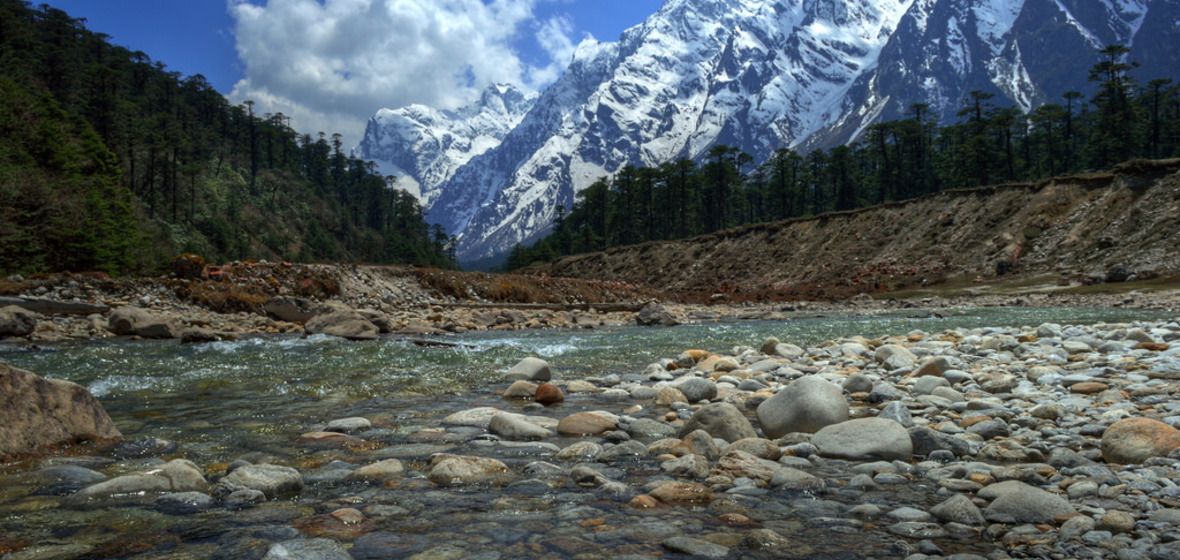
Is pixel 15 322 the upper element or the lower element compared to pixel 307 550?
upper

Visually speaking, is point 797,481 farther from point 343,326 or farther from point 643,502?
point 343,326

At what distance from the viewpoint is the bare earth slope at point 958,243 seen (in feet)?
108

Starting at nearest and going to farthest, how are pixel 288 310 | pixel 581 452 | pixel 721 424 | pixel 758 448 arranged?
pixel 758 448 → pixel 581 452 → pixel 721 424 → pixel 288 310

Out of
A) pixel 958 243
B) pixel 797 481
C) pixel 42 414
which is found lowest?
pixel 797 481

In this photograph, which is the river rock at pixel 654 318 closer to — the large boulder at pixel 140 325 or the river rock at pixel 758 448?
the large boulder at pixel 140 325

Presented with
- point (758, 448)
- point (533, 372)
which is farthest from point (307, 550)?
point (533, 372)

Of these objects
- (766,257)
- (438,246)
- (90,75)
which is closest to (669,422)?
(766,257)

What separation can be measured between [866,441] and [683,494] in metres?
2.07

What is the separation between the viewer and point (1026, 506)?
3619 mm

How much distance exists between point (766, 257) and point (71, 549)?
55945mm

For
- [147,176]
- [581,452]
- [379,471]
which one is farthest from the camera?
[147,176]

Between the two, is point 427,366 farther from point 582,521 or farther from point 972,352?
point 972,352

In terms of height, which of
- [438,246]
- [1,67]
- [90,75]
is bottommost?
[438,246]

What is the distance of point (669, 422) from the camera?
269 inches
